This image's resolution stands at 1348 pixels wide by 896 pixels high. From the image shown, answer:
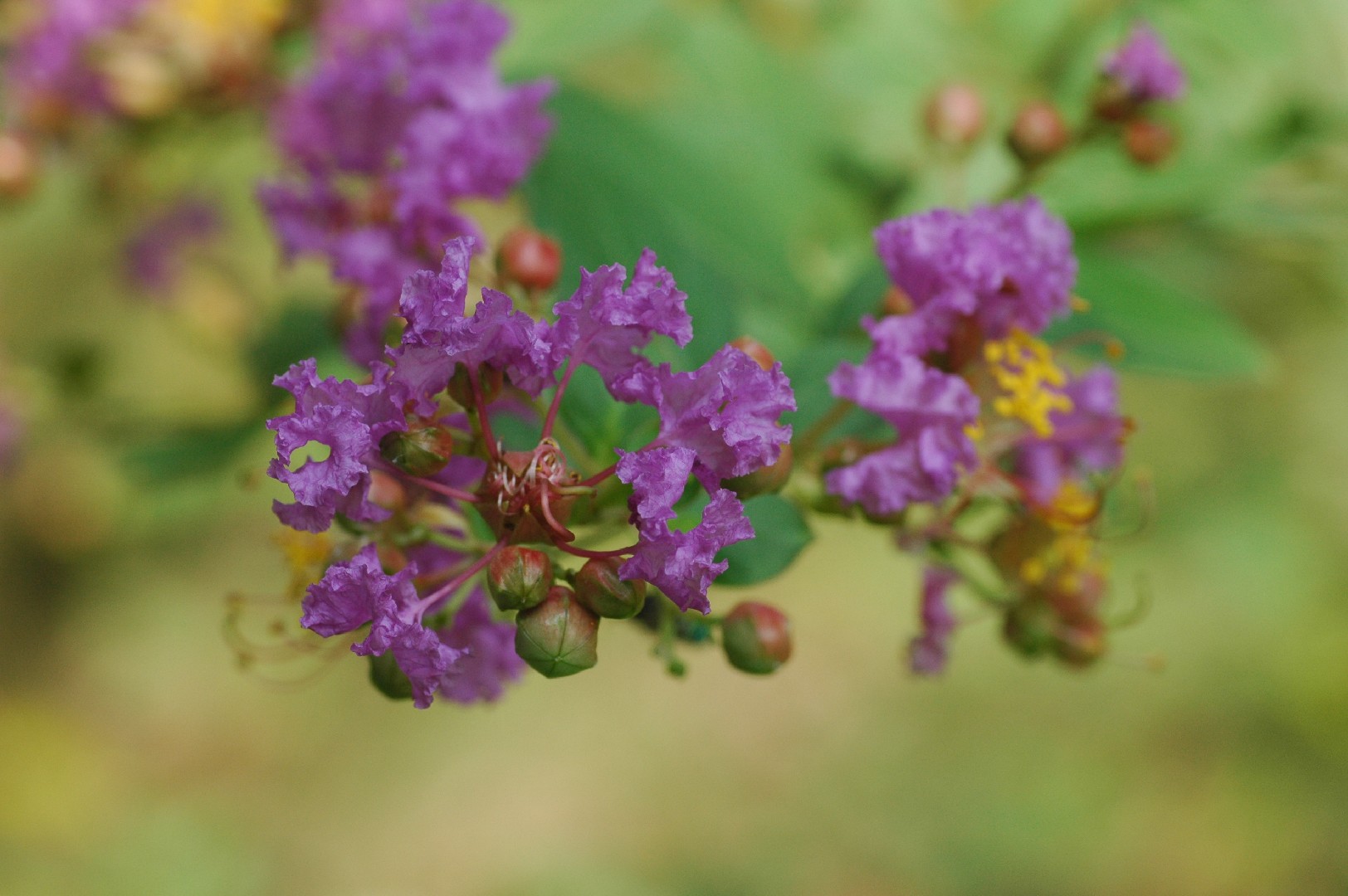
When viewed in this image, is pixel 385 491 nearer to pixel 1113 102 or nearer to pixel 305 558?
pixel 305 558

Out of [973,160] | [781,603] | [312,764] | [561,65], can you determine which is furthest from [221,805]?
[973,160]

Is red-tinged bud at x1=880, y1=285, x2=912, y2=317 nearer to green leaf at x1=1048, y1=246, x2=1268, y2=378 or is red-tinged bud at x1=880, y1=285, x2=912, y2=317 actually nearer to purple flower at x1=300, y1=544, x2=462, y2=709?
green leaf at x1=1048, y1=246, x2=1268, y2=378

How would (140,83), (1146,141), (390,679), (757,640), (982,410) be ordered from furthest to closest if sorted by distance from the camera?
(140,83)
(1146,141)
(982,410)
(757,640)
(390,679)

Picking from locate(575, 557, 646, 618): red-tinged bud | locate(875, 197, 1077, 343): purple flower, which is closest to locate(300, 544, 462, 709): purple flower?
locate(575, 557, 646, 618): red-tinged bud

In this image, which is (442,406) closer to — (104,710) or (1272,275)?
(1272,275)

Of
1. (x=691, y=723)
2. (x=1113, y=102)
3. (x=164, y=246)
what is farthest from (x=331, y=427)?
(x=691, y=723)
